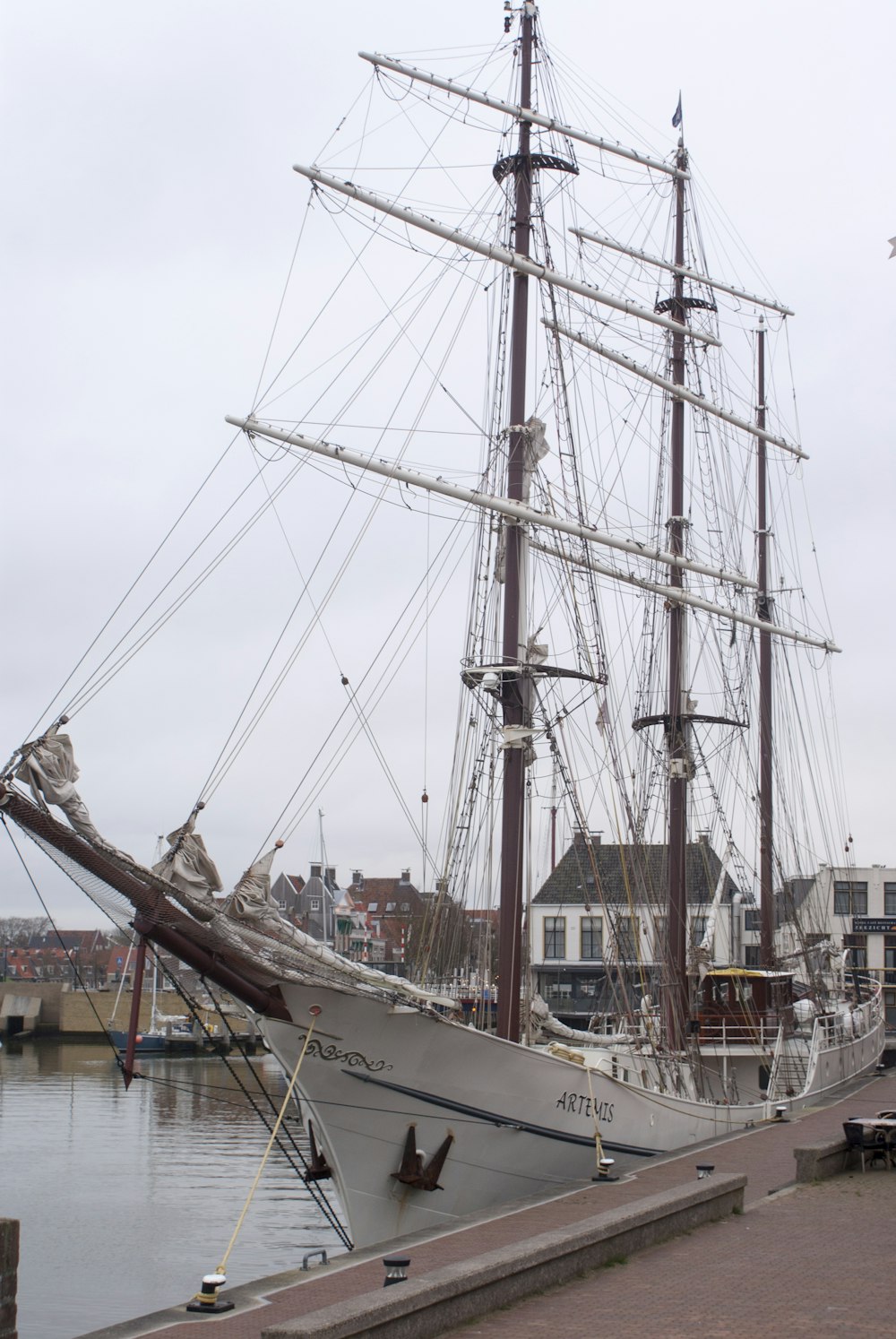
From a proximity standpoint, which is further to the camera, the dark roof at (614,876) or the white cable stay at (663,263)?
the dark roof at (614,876)

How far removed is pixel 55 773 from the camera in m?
16.2

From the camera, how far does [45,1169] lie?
3575 cm

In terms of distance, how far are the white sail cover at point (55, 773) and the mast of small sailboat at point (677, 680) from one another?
15.7m

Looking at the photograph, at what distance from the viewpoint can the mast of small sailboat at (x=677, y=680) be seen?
34156mm

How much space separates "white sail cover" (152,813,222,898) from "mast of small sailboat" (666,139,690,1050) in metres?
13.8

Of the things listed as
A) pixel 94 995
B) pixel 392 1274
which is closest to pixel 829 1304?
pixel 392 1274

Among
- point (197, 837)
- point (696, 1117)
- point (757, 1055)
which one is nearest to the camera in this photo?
point (197, 837)

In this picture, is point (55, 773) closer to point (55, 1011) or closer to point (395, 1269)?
point (395, 1269)

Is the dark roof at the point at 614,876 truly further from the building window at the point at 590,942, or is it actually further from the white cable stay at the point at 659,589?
the white cable stay at the point at 659,589

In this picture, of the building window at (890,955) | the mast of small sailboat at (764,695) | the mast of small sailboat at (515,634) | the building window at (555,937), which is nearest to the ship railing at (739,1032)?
the mast of small sailboat at (764,695)

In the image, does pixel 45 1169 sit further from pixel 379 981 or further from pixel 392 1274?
pixel 392 1274

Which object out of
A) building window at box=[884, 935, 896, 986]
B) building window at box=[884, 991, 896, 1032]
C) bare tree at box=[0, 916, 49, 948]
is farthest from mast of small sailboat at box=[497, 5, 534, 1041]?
bare tree at box=[0, 916, 49, 948]

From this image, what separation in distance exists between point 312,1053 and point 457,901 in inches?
307

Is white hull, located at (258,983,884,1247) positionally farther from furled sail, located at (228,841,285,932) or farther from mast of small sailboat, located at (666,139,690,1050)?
mast of small sailboat, located at (666,139,690,1050)
